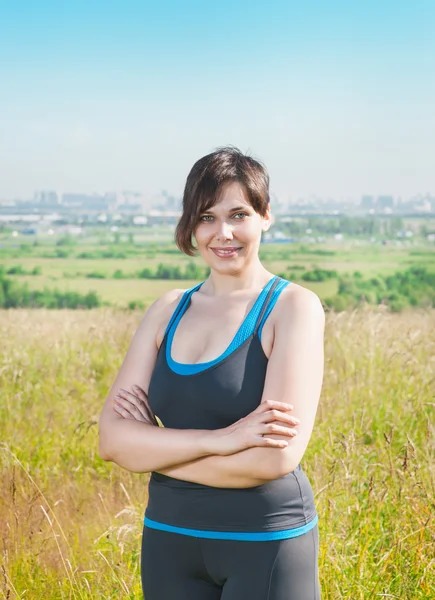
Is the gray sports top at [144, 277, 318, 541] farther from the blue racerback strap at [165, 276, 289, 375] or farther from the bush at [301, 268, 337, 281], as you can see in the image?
the bush at [301, 268, 337, 281]

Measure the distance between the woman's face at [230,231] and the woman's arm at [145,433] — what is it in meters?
0.22

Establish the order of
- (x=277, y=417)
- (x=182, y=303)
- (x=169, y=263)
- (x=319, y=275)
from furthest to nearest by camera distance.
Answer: (x=169, y=263) < (x=319, y=275) < (x=182, y=303) < (x=277, y=417)

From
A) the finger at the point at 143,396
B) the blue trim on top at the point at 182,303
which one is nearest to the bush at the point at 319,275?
the blue trim on top at the point at 182,303

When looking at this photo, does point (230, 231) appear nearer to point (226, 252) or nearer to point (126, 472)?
point (226, 252)

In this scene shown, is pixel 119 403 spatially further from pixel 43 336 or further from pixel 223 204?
pixel 43 336

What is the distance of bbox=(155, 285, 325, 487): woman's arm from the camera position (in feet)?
5.55

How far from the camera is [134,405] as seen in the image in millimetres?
1931

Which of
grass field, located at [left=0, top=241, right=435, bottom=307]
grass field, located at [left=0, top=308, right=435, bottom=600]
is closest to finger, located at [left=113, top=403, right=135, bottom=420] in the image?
grass field, located at [left=0, top=308, right=435, bottom=600]

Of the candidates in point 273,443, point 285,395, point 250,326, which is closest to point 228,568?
point 273,443

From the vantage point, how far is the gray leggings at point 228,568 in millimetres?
1700

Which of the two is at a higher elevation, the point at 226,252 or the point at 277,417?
the point at 226,252

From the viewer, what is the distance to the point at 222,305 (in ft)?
6.26

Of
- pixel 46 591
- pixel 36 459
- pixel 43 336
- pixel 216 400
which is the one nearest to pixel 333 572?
pixel 46 591

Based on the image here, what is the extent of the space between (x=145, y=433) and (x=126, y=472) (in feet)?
7.34
